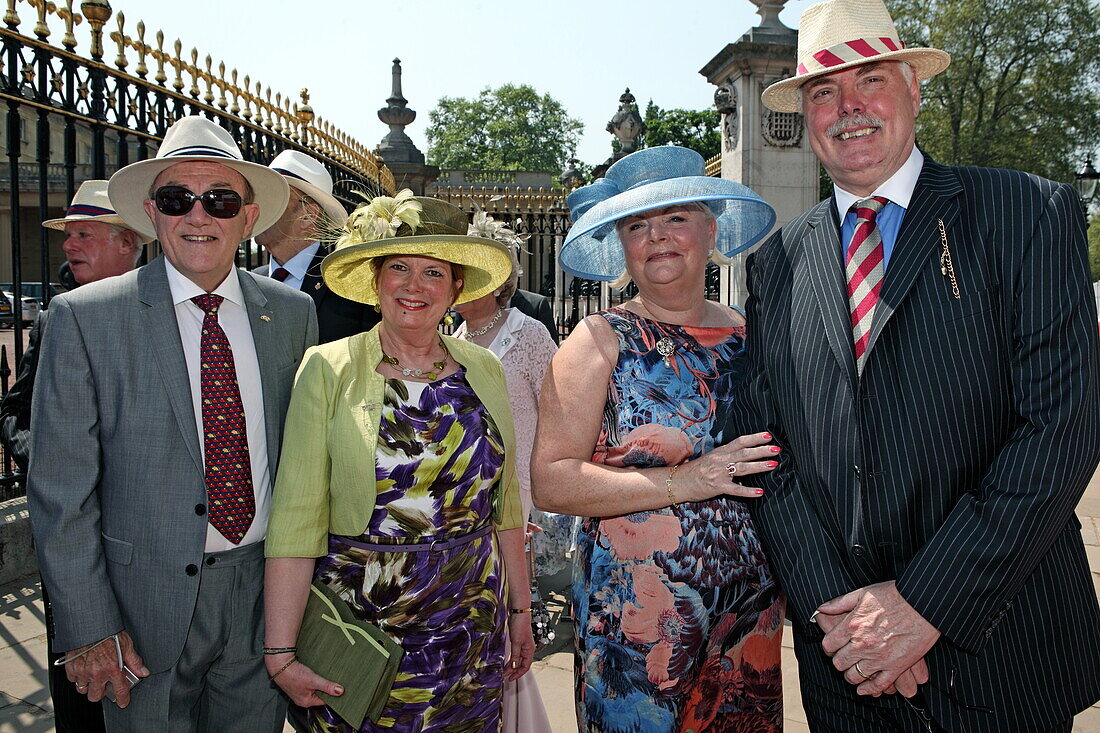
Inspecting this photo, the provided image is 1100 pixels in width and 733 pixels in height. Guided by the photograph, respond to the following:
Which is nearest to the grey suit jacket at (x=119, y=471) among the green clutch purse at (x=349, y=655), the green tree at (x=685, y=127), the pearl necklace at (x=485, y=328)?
the green clutch purse at (x=349, y=655)

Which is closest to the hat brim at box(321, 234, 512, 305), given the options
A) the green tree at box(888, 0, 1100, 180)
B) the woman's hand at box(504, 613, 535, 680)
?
the woman's hand at box(504, 613, 535, 680)

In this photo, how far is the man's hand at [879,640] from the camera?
1.75 m

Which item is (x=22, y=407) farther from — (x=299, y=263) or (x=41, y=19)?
(x=41, y=19)

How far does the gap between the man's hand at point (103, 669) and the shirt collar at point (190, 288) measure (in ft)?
3.16

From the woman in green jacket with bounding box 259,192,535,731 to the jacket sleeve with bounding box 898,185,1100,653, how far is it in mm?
1199

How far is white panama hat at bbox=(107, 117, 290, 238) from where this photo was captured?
8.09 ft

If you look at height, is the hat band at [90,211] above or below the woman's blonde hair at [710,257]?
above

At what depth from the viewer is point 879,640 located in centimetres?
177

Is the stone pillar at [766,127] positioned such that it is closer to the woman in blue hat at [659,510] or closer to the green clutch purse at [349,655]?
the woman in blue hat at [659,510]

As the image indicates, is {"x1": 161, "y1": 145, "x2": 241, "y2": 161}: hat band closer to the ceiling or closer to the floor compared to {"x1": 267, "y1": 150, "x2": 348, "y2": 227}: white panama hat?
closer to the floor

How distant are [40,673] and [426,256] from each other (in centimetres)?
298

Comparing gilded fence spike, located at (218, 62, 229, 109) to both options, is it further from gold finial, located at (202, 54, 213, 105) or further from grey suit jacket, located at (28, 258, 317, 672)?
grey suit jacket, located at (28, 258, 317, 672)

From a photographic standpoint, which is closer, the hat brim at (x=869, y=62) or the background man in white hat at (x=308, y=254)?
the hat brim at (x=869, y=62)

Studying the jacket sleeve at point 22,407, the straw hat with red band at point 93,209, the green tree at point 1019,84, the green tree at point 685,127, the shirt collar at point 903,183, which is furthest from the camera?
the green tree at point 685,127
